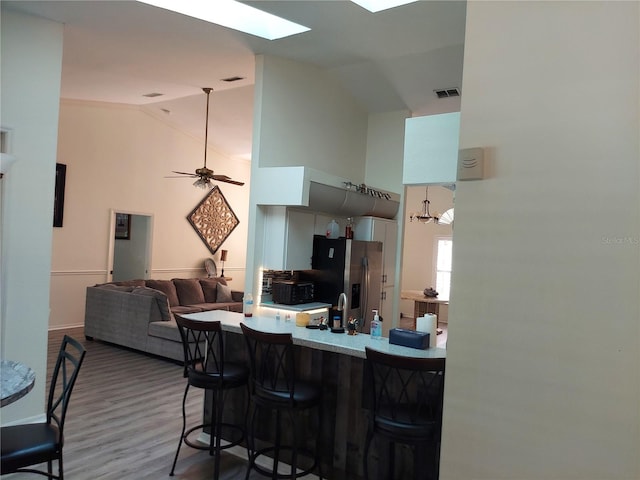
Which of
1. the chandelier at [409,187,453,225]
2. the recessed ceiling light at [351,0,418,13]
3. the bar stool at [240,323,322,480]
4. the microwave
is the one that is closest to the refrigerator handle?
the microwave

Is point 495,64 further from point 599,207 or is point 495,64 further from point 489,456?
point 489,456

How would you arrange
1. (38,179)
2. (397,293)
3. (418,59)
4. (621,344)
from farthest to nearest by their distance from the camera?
(397,293), (418,59), (38,179), (621,344)

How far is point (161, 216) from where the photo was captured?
27.8ft

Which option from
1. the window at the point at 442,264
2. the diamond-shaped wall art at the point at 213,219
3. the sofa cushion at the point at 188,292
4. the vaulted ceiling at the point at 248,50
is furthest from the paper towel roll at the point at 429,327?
the window at the point at 442,264

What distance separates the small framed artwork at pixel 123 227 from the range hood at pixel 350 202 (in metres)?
4.97

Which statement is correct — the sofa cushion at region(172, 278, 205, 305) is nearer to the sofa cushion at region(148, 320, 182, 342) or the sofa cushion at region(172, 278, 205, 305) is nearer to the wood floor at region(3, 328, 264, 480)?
the sofa cushion at region(148, 320, 182, 342)

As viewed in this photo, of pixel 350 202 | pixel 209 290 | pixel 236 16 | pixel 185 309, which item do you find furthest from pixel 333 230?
pixel 209 290

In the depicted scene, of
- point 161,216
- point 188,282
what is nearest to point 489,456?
point 188,282

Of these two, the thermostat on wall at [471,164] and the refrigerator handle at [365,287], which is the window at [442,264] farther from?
the thermostat on wall at [471,164]

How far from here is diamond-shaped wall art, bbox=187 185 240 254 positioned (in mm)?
9203

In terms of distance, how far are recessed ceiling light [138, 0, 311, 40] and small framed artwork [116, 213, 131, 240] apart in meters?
5.55

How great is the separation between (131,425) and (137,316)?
2.39 metres

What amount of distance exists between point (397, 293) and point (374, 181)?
1.57 meters

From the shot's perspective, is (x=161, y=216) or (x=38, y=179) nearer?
(x=38, y=179)
